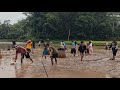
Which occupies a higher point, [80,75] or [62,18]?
[62,18]

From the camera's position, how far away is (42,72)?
15.1 meters

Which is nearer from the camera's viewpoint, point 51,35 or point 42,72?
point 42,72
